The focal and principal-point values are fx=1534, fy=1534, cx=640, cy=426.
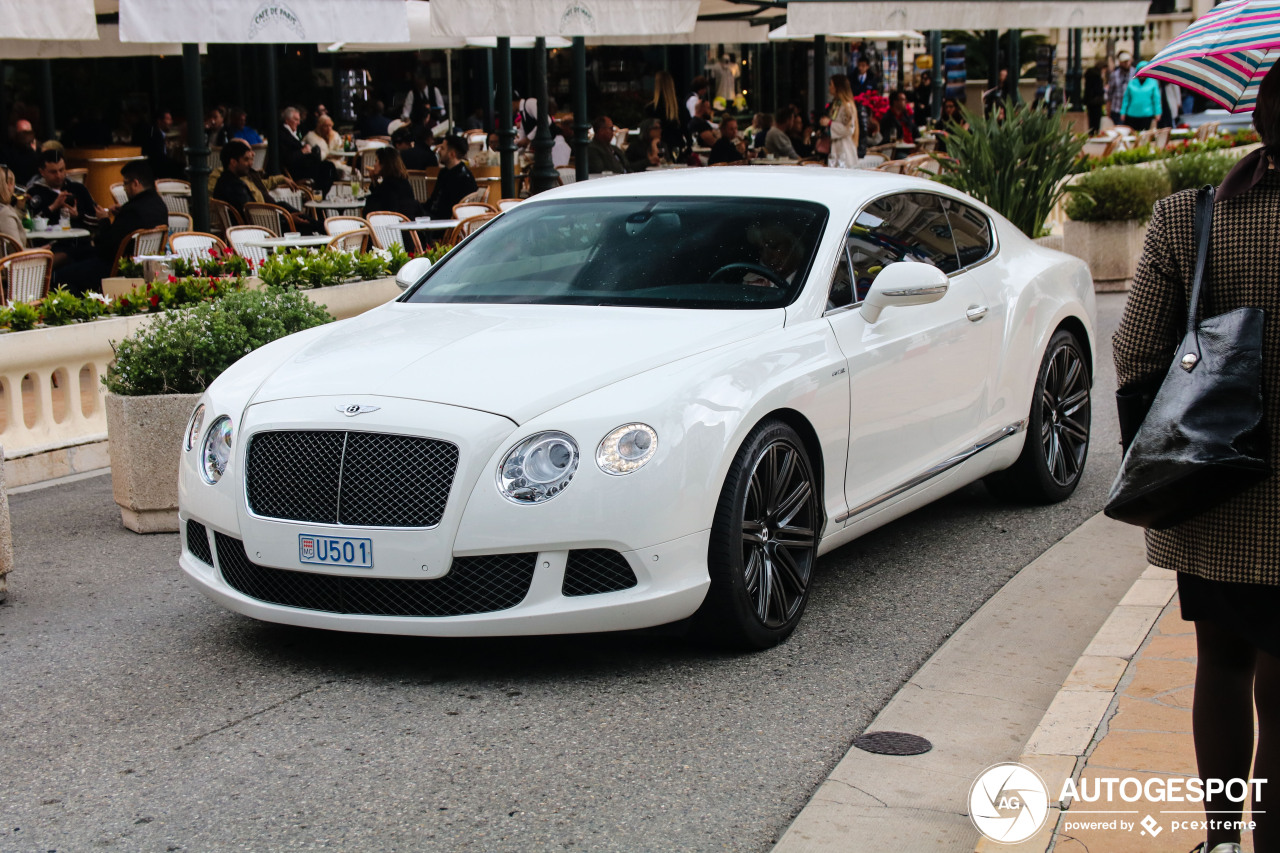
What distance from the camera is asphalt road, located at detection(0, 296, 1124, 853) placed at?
3854mm

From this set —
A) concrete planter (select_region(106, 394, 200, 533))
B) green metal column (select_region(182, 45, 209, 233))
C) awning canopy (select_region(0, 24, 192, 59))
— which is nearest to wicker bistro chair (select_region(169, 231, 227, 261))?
green metal column (select_region(182, 45, 209, 233))

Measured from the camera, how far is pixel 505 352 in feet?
16.9

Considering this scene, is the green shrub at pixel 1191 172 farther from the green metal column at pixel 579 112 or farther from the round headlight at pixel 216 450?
the round headlight at pixel 216 450

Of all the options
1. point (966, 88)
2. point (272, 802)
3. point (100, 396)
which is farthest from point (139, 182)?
point (966, 88)

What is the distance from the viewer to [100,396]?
28.9 feet

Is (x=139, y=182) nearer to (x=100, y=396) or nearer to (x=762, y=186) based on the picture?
(x=100, y=396)

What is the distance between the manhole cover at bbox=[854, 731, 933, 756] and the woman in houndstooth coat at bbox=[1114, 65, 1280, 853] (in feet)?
3.67

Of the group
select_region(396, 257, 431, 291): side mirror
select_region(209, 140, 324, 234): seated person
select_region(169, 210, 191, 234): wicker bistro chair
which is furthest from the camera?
select_region(209, 140, 324, 234): seated person

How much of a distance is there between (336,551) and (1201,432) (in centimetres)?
270

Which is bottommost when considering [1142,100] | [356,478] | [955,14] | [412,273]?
[356,478]

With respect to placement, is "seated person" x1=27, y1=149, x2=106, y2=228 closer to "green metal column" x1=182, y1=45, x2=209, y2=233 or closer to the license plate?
"green metal column" x1=182, y1=45, x2=209, y2=233

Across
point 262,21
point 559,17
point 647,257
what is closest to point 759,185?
point 647,257

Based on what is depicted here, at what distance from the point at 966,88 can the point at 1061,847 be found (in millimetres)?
41403

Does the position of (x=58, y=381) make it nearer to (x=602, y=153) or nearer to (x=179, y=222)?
(x=179, y=222)
